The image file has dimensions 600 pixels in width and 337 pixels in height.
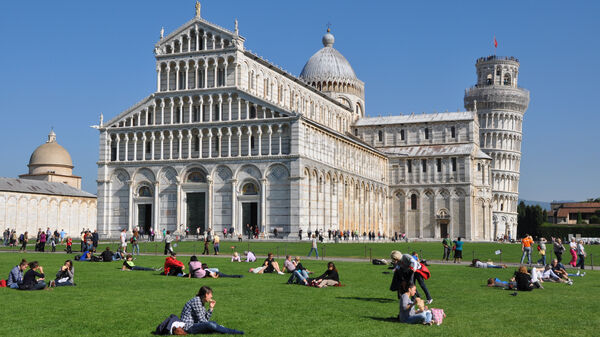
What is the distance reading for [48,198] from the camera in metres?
94.2

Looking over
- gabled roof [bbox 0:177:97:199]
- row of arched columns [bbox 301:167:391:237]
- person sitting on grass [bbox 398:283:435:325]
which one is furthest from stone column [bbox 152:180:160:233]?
person sitting on grass [bbox 398:283:435:325]

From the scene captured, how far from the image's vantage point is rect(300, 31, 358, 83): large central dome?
100 metres

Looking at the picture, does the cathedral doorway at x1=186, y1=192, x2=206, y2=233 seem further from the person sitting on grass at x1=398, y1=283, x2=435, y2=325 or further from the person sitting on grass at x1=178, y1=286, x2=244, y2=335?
the person sitting on grass at x1=178, y1=286, x2=244, y2=335

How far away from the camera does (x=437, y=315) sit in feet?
50.1

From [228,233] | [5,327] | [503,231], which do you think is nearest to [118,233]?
[228,233]

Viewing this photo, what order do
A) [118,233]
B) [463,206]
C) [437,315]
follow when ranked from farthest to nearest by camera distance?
1. [463,206]
2. [118,233]
3. [437,315]

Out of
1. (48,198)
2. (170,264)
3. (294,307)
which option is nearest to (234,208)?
(170,264)

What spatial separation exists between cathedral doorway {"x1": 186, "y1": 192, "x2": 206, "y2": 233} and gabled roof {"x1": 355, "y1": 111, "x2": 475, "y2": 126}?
1510 inches

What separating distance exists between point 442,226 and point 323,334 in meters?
81.3

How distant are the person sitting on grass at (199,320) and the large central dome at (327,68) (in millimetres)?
87042

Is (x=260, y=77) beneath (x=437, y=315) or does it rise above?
above

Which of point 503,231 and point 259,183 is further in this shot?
point 503,231

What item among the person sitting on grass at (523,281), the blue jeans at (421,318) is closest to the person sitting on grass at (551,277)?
the person sitting on grass at (523,281)

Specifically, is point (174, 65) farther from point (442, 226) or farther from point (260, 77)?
point (442, 226)
